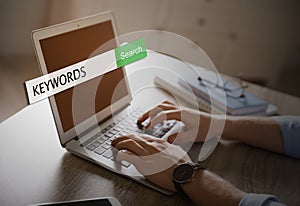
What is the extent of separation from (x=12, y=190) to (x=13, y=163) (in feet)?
0.33

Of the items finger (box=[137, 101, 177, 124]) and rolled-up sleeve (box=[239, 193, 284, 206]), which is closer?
rolled-up sleeve (box=[239, 193, 284, 206])

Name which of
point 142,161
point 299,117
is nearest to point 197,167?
point 142,161

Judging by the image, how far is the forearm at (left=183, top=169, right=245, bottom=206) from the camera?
0.83 metres

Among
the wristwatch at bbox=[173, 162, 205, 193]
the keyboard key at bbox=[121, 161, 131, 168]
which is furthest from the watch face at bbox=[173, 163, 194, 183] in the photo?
the keyboard key at bbox=[121, 161, 131, 168]

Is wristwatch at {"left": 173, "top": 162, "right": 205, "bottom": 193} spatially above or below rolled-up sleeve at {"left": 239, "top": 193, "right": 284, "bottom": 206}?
above

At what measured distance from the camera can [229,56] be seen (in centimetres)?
279

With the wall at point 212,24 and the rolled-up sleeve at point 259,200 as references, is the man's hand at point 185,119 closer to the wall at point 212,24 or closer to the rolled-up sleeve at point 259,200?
the rolled-up sleeve at point 259,200

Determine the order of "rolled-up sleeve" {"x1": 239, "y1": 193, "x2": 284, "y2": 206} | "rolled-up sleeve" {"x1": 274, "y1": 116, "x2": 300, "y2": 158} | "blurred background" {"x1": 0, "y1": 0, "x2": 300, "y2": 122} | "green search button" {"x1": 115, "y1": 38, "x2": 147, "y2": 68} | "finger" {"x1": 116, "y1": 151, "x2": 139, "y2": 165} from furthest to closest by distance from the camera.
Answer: "blurred background" {"x1": 0, "y1": 0, "x2": 300, "y2": 122} → "green search button" {"x1": 115, "y1": 38, "x2": 147, "y2": 68} → "rolled-up sleeve" {"x1": 274, "y1": 116, "x2": 300, "y2": 158} → "finger" {"x1": 116, "y1": 151, "x2": 139, "y2": 165} → "rolled-up sleeve" {"x1": 239, "y1": 193, "x2": 284, "y2": 206}

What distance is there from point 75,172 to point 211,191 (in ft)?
1.06

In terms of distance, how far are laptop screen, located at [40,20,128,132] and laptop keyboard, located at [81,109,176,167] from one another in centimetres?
6

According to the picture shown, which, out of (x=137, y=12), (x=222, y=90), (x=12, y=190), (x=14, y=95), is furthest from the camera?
(x=137, y=12)

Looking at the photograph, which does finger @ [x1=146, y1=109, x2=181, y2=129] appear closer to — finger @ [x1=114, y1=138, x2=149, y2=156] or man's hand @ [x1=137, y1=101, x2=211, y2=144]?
man's hand @ [x1=137, y1=101, x2=211, y2=144]

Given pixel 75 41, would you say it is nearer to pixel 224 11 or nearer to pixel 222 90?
pixel 222 90

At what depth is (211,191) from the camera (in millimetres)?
842
